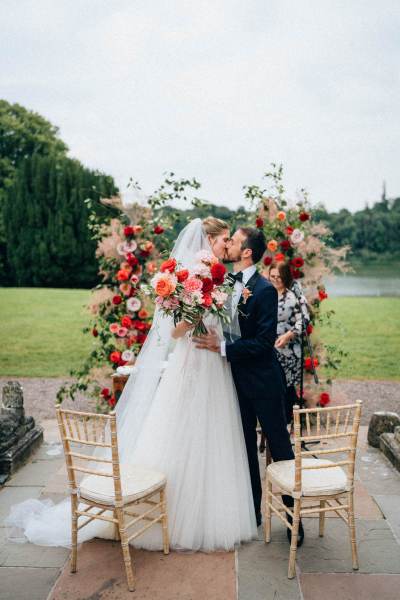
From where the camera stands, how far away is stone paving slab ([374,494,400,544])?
13.9 ft

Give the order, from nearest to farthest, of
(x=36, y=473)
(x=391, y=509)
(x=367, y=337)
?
1. (x=391, y=509)
2. (x=36, y=473)
3. (x=367, y=337)

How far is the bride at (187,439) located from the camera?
12.4ft

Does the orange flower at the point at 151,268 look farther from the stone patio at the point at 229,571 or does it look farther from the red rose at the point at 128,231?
the stone patio at the point at 229,571

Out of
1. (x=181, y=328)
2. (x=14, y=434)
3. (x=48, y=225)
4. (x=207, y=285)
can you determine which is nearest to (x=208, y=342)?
(x=181, y=328)

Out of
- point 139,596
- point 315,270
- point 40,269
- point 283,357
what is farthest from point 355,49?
point 40,269

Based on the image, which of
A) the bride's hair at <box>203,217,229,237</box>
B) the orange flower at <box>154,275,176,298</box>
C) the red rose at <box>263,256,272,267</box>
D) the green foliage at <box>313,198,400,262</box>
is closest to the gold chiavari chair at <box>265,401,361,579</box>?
the orange flower at <box>154,275,176,298</box>

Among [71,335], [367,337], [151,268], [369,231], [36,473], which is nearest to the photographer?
[36,473]

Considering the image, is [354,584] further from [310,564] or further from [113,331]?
[113,331]

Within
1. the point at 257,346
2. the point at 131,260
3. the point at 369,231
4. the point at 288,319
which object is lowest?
the point at 288,319

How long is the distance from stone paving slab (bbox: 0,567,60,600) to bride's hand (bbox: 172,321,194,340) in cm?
184

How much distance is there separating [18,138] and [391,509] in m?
34.5

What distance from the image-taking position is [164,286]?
3.49 metres

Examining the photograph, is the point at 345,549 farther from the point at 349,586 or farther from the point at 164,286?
the point at 164,286

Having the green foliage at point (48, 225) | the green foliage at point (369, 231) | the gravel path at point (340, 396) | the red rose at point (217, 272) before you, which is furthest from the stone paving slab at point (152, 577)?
the green foliage at point (369, 231)
